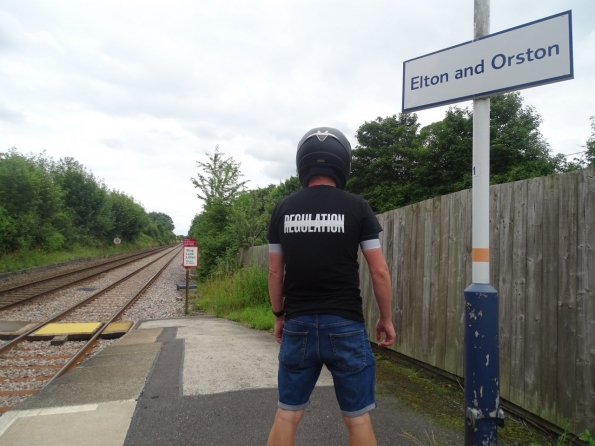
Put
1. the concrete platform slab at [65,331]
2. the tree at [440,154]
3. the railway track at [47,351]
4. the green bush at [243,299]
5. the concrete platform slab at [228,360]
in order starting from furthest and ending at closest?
the tree at [440,154]
the green bush at [243,299]
the concrete platform slab at [65,331]
the railway track at [47,351]
the concrete platform slab at [228,360]

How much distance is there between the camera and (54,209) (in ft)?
107

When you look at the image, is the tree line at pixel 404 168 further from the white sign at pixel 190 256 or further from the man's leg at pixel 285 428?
the man's leg at pixel 285 428

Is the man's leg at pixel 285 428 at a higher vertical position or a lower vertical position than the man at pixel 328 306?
lower

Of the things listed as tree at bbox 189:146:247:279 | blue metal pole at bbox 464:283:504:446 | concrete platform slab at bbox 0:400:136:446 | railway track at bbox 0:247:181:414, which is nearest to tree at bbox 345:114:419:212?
tree at bbox 189:146:247:279

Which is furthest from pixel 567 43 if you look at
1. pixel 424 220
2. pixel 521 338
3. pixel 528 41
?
pixel 424 220

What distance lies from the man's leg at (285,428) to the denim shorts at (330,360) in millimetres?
32

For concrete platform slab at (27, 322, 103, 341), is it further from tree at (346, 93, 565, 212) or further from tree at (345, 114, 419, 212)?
tree at (345, 114, 419, 212)

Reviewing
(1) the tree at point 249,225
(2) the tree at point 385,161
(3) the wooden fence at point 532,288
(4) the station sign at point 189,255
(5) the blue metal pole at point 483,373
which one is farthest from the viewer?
(2) the tree at point 385,161

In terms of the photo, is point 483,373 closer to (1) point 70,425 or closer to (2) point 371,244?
(2) point 371,244

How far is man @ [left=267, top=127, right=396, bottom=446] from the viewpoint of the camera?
2100mm

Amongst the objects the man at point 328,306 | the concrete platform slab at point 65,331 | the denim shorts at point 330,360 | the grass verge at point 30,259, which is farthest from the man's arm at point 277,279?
the grass verge at point 30,259

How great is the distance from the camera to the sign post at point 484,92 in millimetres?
2314

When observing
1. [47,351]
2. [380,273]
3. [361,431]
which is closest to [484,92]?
[380,273]

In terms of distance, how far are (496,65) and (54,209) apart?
35155 millimetres
